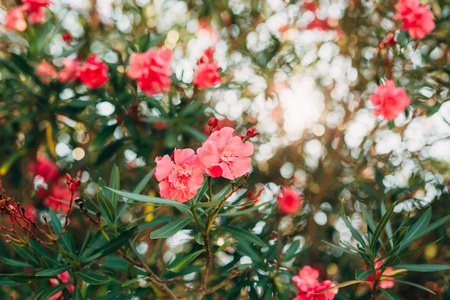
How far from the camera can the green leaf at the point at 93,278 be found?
1.13 meters

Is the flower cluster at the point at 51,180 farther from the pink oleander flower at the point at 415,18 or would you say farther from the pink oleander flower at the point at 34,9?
the pink oleander flower at the point at 415,18

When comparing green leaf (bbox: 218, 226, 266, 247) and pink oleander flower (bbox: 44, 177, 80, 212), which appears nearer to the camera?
green leaf (bbox: 218, 226, 266, 247)

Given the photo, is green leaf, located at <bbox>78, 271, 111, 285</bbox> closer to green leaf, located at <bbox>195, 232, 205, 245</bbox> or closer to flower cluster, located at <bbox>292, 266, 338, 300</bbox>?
green leaf, located at <bbox>195, 232, 205, 245</bbox>

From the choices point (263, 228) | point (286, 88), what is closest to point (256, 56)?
point (286, 88)

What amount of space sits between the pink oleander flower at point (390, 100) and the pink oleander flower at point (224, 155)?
108 centimetres

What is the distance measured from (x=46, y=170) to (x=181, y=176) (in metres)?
1.89

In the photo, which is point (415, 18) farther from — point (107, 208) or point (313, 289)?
point (107, 208)

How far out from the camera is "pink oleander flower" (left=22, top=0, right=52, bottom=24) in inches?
82.6

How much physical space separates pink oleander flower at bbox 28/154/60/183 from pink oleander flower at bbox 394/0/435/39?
225cm

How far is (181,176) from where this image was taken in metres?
0.99

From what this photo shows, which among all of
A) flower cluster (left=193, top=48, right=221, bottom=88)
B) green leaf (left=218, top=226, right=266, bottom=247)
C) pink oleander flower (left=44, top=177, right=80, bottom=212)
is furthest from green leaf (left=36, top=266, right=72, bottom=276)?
pink oleander flower (left=44, top=177, right=80, bottom=212)

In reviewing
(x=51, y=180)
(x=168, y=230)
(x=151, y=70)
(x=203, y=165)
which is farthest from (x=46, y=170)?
(x=203, y=165)

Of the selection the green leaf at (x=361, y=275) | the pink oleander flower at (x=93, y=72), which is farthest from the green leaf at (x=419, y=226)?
the pink oleander flower at (x=93, y=72)

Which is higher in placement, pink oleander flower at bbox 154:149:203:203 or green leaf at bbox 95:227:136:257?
pink oleander flower at bbox 154:149:203:203
